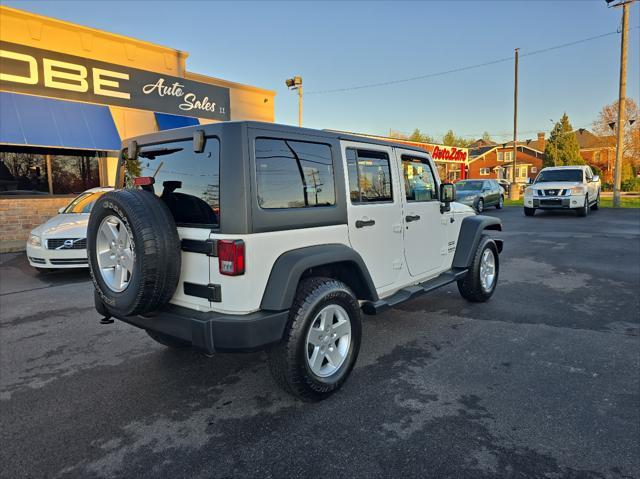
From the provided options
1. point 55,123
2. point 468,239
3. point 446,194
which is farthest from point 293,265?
point 55,123

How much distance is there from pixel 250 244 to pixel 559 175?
18713mm

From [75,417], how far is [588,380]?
3971 mm

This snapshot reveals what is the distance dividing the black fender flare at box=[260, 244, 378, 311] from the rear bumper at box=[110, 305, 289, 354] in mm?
89

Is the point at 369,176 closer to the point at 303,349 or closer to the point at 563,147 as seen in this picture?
the point at 303,349

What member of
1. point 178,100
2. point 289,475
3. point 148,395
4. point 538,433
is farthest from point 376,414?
point 178,100

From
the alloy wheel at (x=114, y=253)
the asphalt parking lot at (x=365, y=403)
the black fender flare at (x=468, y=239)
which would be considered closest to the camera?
the asphalt parking lot at (x=365, y=403)

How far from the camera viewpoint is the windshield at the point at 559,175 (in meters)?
17.6

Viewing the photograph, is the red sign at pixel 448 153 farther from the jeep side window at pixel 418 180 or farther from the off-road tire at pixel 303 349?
the off-road tire at pixel 303 349

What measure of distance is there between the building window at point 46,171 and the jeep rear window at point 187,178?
11469 millimetres

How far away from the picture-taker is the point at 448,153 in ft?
109

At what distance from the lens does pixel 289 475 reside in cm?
238

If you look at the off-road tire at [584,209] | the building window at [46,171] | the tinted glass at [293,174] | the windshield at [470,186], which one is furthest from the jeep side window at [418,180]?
the windshield at [470,186]

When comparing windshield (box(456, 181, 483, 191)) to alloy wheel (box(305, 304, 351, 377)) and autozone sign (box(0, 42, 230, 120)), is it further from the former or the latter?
alloy wheel (box(305, 304, 351, 377))

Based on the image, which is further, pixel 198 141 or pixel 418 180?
pixel 418 180
